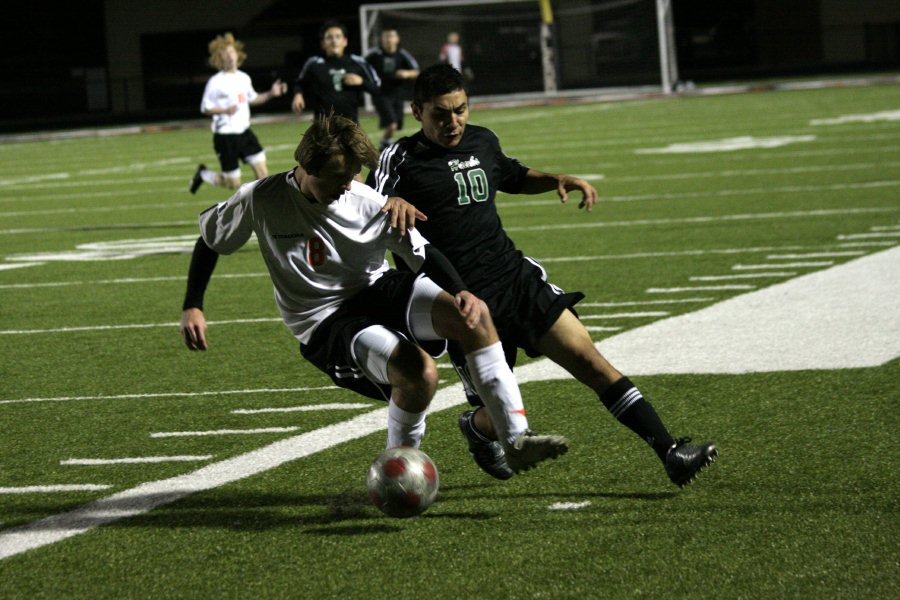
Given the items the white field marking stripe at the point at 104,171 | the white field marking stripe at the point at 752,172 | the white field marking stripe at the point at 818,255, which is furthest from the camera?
the white field marking stripe at the point at 104,171

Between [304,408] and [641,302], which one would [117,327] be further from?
[641,302]

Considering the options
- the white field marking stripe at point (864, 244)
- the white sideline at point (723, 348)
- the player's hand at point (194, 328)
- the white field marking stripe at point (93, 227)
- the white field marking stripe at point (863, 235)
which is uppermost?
the player's hand at point (194, 328)

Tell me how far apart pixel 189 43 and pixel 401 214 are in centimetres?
4551

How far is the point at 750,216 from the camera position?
13938 mm

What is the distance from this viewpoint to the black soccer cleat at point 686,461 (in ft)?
17.2

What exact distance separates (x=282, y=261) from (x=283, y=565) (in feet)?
3.80

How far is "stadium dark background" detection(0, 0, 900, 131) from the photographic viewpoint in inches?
1925

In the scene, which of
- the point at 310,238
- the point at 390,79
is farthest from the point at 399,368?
the point at 390,79

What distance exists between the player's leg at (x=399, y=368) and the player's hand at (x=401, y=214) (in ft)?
1.15

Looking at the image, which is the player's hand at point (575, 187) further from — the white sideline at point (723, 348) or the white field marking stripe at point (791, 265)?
the white field marking stripe at point (791, 265)

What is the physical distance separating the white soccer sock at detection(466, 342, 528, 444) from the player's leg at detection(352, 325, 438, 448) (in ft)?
0.49

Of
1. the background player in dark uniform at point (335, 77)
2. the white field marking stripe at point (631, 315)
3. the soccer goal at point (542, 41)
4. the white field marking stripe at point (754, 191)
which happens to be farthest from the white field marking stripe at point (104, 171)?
the white field marking stripe at point (631, 315)

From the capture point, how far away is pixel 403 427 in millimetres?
5309

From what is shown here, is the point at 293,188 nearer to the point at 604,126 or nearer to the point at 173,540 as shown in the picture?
the point at 173,540
